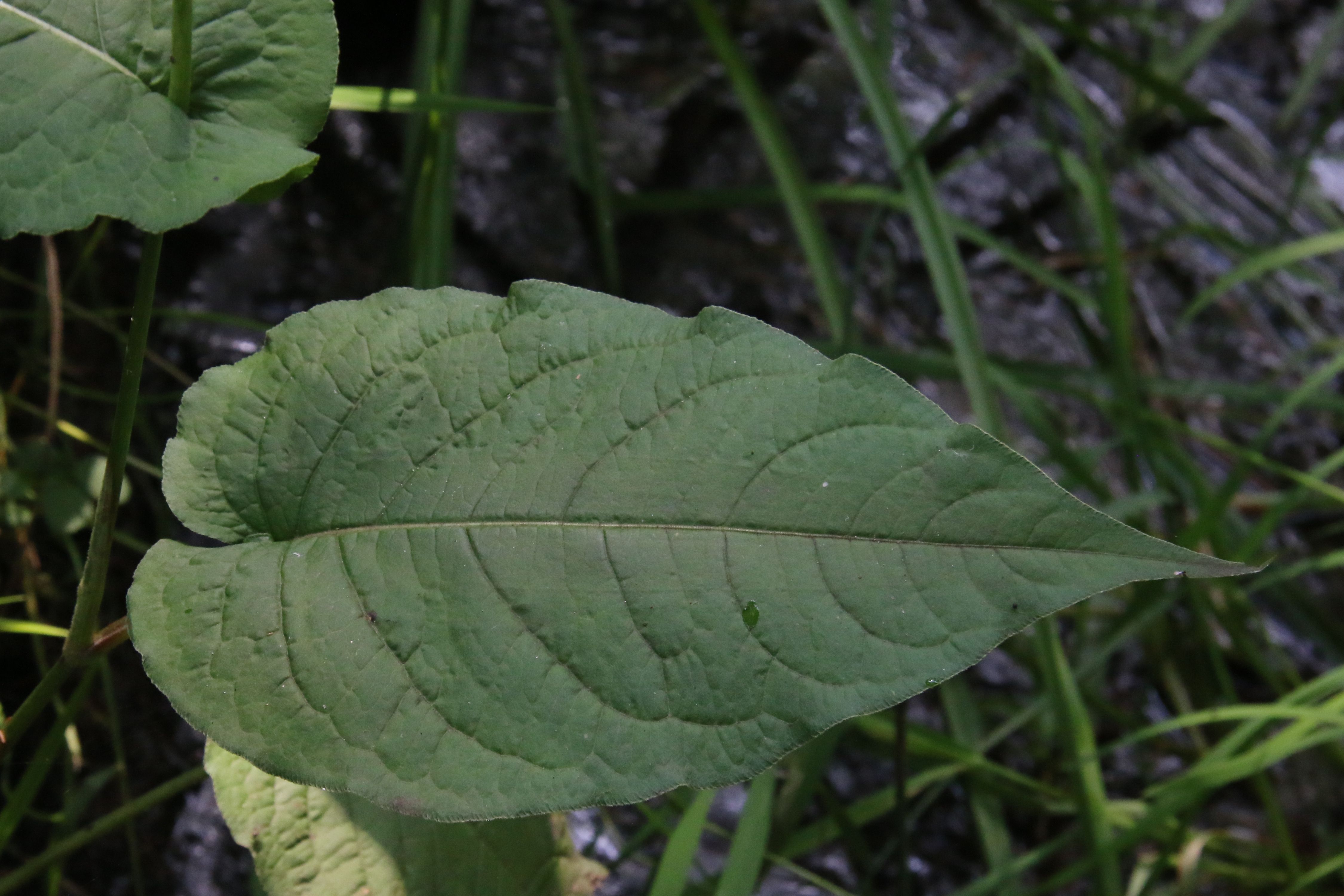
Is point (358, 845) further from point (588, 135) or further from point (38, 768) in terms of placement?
point (588, 135)

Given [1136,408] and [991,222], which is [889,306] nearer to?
[991,222]

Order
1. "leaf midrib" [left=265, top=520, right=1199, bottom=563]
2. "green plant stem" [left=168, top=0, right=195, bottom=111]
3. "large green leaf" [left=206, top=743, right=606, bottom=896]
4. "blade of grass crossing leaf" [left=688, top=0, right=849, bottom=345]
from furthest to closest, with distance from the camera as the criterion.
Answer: "blade of grass crossing leaf" [left=688, top=0, right=849, bottom=345], "large green leaf" [left=206, top=743, right=606, bottom=896], "green plant stem" [left=168, top=0, right=195, bottom=111], "leaf midrib" [left=265, top=520, right=1199, bottom=563]

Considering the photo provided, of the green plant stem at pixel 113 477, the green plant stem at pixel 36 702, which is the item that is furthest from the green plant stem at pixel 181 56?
the green plant stem at pixel 36 702

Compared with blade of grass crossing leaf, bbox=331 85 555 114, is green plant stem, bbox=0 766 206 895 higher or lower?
lower

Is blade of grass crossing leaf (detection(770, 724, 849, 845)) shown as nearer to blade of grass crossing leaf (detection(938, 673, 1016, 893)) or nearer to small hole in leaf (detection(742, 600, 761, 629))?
blade of grass crossing leaf (detection(938, 673, 1016, 893))

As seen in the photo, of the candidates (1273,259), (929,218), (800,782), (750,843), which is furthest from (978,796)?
(1273,259)

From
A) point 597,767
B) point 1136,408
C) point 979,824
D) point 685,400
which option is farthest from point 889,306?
point 597,767

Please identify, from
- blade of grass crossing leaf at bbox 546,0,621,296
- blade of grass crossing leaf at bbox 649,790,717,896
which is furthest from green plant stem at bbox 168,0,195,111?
blade of grass crossing leaf at bbox 546,0,621,296
